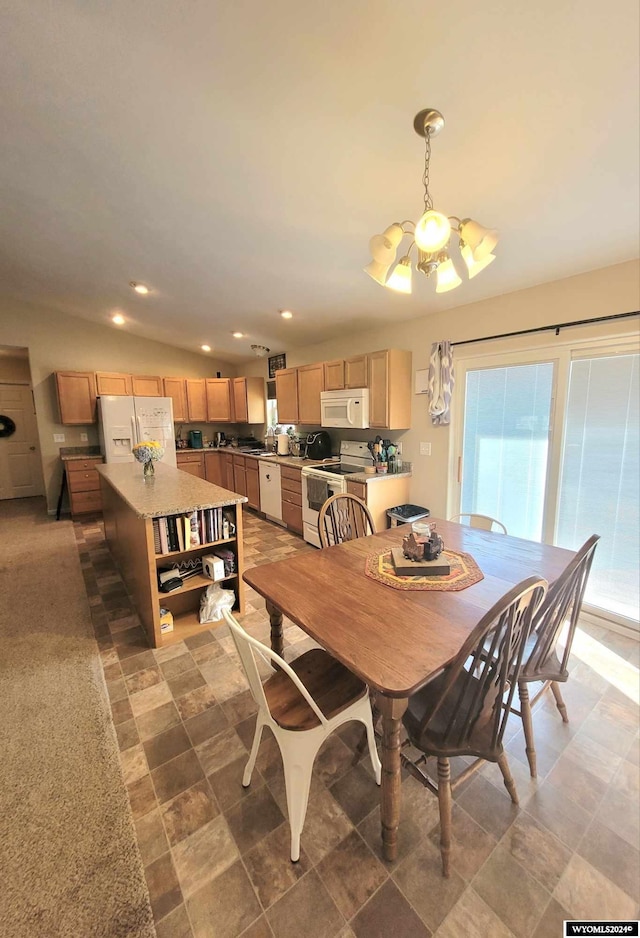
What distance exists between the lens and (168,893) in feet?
3.56

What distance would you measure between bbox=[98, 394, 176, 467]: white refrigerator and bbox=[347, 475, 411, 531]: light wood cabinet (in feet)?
11.1

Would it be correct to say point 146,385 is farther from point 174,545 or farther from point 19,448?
point 174,545

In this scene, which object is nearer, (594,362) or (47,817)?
(47,817)

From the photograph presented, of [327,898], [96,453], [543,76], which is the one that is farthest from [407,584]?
[96,453]

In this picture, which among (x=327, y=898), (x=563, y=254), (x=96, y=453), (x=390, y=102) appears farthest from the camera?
(x=96, y=453)

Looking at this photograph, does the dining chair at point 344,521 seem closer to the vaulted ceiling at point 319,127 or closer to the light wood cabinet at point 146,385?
the vaulted ceiling at point 319,127

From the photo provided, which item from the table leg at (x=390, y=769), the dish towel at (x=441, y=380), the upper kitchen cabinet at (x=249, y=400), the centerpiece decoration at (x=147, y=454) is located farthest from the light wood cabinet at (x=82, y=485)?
the table leg at (x=390, y=769)

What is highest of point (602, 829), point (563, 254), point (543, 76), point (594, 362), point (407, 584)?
point (543, 76)

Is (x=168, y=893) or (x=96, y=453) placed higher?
(x=96, y=453)

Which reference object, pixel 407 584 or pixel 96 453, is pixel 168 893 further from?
pixel 96 453

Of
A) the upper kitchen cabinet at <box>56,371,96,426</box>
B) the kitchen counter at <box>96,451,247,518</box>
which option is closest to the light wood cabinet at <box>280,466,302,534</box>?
the kitchen counter at <box>96,451,247,518</box>

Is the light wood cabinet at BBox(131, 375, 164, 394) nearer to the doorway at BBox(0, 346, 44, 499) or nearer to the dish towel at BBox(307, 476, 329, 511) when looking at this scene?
the doorway at BBox(0, 346, 44, 499)

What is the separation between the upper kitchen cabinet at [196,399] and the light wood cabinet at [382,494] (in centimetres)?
381

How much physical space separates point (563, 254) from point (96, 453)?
20.6 ft
